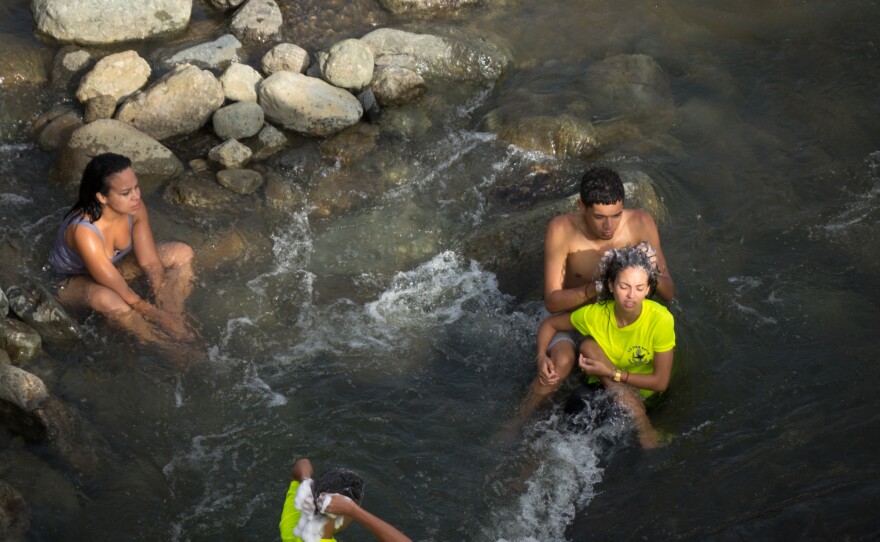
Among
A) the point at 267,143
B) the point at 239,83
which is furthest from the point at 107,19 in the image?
the point at 267,143

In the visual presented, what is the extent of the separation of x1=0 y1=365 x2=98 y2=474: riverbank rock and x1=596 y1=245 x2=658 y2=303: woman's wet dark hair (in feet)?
10.6

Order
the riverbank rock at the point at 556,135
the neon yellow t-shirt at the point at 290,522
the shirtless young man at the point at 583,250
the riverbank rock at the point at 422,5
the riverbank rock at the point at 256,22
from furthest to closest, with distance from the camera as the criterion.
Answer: the riverbank rock at the point at 422,5, the riverbank rock at the point at 256,22, the riverbank rock at the point at 556,135, the shirtless young man at the point at 583,250, the neon yellow t-shirt at the point at 290,522

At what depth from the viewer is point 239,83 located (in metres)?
8.77

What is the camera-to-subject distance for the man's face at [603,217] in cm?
577

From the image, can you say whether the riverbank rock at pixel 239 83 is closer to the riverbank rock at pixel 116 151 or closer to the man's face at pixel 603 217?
the riverbank rock at pixel 116 151

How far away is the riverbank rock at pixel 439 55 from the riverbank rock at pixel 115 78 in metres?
2.24

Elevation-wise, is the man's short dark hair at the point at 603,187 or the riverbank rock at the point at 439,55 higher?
the man's short dark hair at the point at 603,187

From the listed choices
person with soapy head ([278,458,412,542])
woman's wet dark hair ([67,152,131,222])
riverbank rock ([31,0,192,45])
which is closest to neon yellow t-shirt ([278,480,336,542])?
person with soapy head ([278,458,412,542])

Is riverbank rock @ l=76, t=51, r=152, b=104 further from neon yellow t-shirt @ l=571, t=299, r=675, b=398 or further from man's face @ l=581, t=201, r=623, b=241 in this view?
neon yellow t-shirt @ l=571, t=299, r=675, b=398

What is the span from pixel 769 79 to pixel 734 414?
4.69 metres

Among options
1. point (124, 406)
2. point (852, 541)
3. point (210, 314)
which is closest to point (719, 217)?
point (852, 541)

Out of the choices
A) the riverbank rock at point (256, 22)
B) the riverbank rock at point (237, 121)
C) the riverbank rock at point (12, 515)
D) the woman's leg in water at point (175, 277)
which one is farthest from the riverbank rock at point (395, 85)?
the riverbank rock at point (12, 515)

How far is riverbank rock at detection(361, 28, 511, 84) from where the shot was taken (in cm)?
942

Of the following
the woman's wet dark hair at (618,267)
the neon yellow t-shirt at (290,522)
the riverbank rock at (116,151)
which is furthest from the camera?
the riverbank rock at (116,151)
